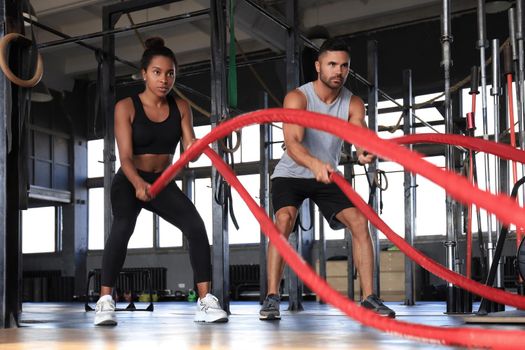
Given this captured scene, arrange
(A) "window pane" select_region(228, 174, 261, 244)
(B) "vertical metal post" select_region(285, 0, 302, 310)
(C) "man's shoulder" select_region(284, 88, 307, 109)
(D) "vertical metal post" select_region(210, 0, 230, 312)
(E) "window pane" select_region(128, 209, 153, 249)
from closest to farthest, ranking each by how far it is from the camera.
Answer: (C) "man's shoulder" select_region(284, 88, 307, 109)
(D) "vertical metal post" select_region(210, 0, 230, 312)
(B) "vertical metal post" select_region(285, 0, 302, 310)
(A) "window pane" select_region(228, 174, 261, 244)
(E) "window pane" select_region(128, 209, 153, 249)

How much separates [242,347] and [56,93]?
13.2m

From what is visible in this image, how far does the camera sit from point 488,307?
3660mm

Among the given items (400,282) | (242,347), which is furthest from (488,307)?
(400,282)

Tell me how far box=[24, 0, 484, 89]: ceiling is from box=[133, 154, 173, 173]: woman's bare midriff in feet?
19.6

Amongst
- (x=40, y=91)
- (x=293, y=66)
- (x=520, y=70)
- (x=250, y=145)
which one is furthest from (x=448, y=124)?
(x=250, y=145)

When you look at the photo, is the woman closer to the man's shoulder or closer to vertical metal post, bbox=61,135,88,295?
the man's shoulder

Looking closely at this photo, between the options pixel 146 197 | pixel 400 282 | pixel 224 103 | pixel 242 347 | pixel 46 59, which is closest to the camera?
pixel 242 347

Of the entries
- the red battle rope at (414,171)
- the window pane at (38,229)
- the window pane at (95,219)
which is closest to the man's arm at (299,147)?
the red battle rope at (414,171)

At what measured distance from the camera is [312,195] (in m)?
3.50

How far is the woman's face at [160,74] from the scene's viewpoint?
3328 mm

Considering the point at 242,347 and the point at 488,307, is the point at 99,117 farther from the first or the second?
the point at 242,347

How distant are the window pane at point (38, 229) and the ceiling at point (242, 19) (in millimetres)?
2802

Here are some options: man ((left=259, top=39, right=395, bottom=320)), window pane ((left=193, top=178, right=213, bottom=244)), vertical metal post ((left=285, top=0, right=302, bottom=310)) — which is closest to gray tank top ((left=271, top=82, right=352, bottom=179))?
man ((left=259, top=39, right=395, bottom=320))

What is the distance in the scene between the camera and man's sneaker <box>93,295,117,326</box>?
318 centimetres
